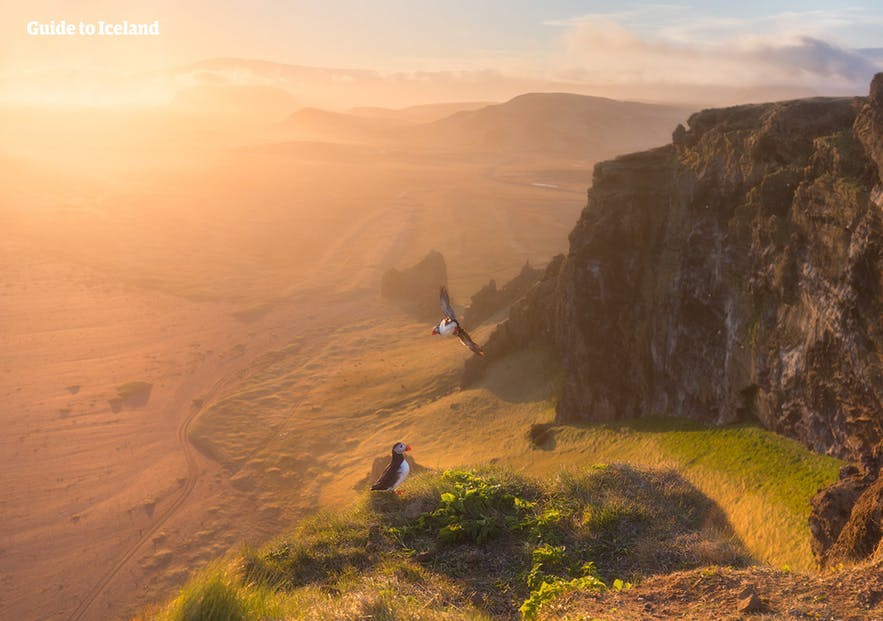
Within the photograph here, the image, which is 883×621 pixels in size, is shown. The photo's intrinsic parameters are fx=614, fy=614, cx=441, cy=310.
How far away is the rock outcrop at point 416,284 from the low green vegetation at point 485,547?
4082 centimetres

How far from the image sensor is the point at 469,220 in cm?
8750

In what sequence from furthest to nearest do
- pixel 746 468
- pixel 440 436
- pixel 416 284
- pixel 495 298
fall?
1. pixel 416 284
2. pixel 495 298
3. pixel 440 436
4. pixel 746 468

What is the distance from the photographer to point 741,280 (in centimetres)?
2314

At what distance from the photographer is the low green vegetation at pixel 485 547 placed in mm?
10555

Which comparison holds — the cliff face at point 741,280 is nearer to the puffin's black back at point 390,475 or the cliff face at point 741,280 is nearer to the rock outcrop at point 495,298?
the rock outcrop at point 495,298

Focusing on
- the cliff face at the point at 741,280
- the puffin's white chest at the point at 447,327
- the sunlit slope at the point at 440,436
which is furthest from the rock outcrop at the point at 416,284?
the puffin's white chest at the point at 447,327

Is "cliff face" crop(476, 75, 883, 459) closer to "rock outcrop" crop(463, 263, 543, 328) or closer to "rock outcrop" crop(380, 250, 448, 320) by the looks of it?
"rock outcrop" crop(463, 263, 543, 328)

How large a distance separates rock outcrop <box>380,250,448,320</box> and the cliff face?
24774 mm

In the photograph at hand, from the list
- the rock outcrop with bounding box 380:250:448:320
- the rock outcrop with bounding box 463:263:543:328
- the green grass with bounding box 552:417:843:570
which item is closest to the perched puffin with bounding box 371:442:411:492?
the green grass with bounding box 552:417:843:570

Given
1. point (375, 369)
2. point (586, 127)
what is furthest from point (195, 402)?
point (586, 127)

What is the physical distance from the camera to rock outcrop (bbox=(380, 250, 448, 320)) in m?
57.0

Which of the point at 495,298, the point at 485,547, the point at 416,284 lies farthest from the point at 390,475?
the point at 416,284

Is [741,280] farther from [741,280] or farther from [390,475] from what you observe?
[390,475]

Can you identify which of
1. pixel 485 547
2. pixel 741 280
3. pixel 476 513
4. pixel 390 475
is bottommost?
pixel 485 547
